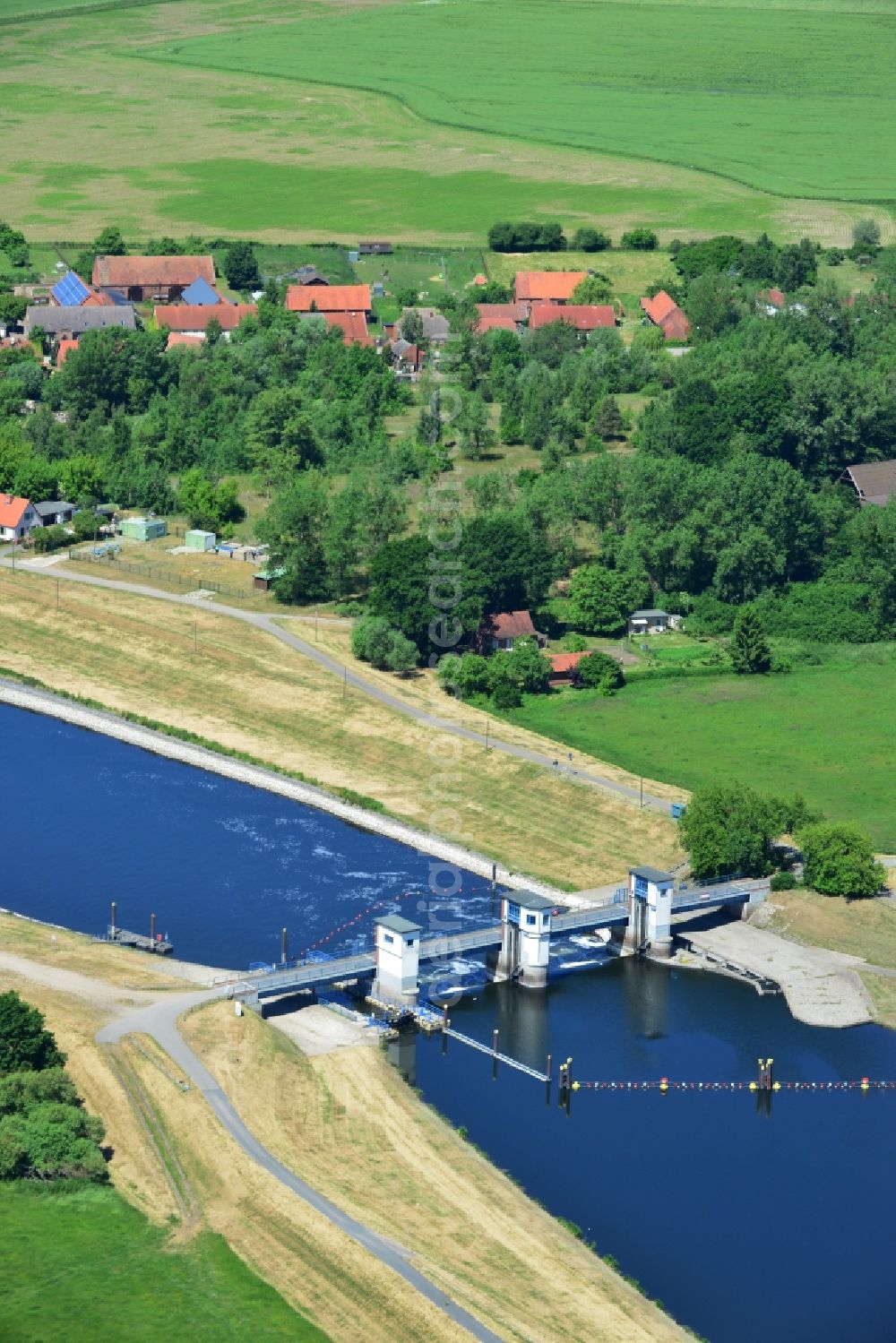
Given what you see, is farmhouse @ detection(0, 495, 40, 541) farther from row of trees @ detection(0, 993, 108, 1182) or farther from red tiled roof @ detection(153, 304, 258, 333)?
row of trees @ detection(0, 993, 108, 1182)

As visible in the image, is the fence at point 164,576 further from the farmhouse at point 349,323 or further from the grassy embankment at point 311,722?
the farmhouse at point 349,323

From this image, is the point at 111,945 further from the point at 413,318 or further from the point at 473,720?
the point at 413,318

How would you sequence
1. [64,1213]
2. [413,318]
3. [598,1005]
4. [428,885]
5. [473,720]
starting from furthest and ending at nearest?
[413,318]
[473,720]
[428,885]
[598,1005]
[64,1213]

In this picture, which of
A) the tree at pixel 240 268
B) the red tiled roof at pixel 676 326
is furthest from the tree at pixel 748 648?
the tree at pixel 240 268

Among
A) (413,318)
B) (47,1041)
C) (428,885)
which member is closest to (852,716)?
(428,885)

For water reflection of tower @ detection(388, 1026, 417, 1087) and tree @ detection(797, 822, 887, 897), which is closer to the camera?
water reflection of tower @ detection(388, 1026, 417, 1087)

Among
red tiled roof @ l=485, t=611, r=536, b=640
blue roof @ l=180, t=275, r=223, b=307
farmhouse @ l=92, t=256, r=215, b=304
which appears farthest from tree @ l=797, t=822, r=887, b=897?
farmhouse @ l=92, t=256, r=215, b=304
